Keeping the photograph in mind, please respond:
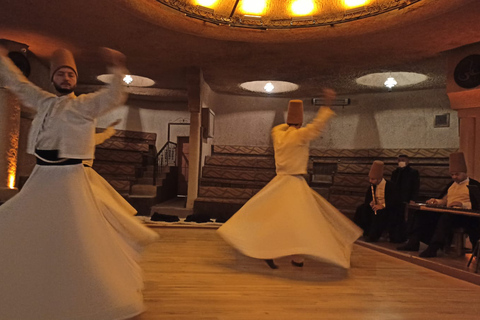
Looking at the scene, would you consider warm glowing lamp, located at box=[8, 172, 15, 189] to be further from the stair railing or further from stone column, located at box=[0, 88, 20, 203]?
the stair railing

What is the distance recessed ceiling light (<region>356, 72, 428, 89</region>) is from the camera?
28.5 feet

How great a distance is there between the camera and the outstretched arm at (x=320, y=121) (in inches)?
145

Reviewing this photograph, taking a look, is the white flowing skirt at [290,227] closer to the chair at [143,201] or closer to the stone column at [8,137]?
the stone column at [8,137]

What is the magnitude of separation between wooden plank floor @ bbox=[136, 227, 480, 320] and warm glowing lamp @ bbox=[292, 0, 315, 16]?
11.6 feet

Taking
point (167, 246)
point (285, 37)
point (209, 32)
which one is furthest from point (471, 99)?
point (167, 246)

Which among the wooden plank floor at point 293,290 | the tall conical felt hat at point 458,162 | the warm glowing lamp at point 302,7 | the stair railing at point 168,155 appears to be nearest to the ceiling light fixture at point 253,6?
the warm glowing lamp at point 302,7

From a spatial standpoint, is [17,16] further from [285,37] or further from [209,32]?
[285,37]

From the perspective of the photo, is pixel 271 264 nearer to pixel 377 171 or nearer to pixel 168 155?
pixel 377 171

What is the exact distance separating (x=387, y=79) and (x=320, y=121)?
5598mm

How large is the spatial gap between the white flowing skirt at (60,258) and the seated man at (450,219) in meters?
3.52

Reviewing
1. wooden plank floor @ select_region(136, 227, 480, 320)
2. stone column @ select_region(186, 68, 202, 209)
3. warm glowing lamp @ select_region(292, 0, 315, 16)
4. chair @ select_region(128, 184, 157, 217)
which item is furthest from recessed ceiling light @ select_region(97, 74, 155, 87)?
wooden plank floor @ select_region(136, 227, 480, 320)

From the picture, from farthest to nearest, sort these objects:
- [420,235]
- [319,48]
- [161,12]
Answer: [319,48] → [161,12] → [420,235]

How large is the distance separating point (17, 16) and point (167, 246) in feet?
12.8

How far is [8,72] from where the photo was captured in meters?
2.25
